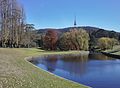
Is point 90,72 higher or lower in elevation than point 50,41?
lower

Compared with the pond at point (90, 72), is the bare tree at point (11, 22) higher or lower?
higher

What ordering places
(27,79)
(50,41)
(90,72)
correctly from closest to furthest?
(27,79) → (90,72) → (50,41)

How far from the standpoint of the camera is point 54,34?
346 feet

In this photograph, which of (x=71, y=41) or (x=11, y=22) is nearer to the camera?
(x=11, y=22)

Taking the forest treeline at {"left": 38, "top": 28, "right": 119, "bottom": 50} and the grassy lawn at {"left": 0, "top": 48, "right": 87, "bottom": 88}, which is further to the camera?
the forest treeline at {"left": 38, "top": 28, "right": 119, "bottom": 50}

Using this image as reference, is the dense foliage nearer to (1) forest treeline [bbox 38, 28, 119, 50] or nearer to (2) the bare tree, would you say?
(1) forest treeline [bbox 38, 28, 119, 50]

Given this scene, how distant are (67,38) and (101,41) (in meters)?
21.5

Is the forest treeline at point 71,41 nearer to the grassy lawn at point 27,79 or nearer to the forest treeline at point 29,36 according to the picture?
the forest treeline at point 29,36

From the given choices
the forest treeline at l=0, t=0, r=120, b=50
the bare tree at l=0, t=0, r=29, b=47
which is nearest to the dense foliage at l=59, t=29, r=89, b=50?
the forest treeline at l=0, t=0, r=120, b=50

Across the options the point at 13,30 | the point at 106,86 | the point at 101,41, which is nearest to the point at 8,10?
the point at 13,30

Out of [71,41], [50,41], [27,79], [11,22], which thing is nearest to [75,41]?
[71,41]

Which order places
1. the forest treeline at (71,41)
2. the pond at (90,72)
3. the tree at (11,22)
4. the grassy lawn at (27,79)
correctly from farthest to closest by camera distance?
the forest treeline at (71,41)
the tree at (11,22)
the pond at (90,72)
the grassy lawn at (27,79)

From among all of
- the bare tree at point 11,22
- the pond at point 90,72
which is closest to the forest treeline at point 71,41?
the bare tree at point 11,22

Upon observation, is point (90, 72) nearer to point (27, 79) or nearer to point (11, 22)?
point (27, 79)
